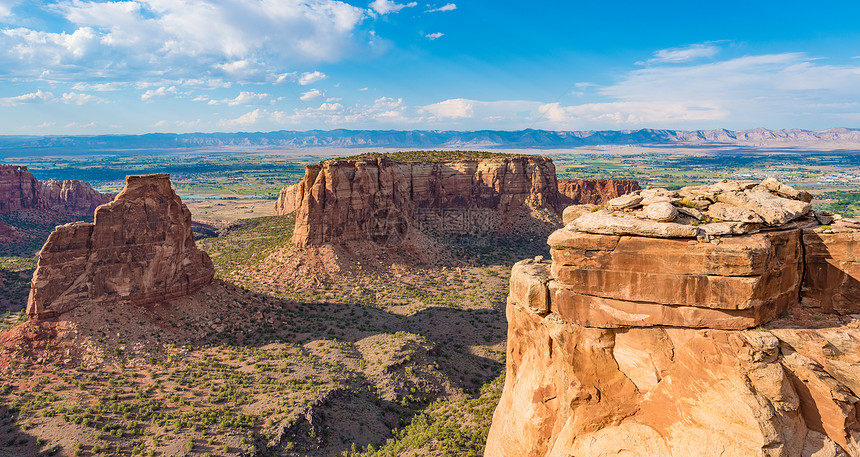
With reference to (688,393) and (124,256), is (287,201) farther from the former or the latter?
(688,393)

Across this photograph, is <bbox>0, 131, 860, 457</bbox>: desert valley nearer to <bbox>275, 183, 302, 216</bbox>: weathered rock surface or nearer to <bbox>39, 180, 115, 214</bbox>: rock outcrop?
<bbox>275, 183, 302, 216</bbox>: weathered rock surface

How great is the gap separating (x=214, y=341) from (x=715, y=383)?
149ft

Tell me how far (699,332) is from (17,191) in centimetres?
15945

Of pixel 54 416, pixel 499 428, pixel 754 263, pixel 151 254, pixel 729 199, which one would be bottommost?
pixel 54 416

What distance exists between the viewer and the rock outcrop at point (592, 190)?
127562 millimetres

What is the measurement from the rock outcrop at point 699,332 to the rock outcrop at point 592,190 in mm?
109181

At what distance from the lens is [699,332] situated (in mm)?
17250

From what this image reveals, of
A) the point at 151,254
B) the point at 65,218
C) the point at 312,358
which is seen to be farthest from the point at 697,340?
the point at 65,218

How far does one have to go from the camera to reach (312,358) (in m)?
47.1

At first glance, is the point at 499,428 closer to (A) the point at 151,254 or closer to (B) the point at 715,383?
(B) the point at 715,383

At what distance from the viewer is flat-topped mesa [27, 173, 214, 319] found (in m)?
43.6

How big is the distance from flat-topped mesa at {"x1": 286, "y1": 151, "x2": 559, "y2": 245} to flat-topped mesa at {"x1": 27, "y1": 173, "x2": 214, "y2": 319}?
22918 millimetres

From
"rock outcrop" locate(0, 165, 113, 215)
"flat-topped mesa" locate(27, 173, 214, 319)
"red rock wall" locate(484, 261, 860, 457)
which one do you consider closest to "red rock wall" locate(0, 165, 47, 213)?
"rock outcrop" locate(0, 165, 113, 215)

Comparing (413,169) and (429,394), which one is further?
(413,169)
